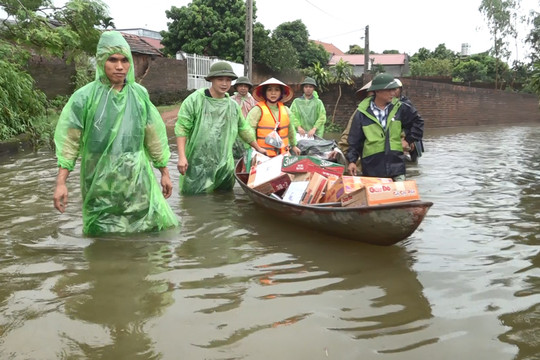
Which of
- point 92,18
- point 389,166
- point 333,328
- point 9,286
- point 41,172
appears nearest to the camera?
point 333,328

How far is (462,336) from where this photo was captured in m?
2.75

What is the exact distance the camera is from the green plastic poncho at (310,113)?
973cm

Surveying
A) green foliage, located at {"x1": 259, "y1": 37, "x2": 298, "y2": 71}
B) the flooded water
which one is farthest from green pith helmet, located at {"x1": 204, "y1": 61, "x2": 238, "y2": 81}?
green foliage, located at {"x1": 259, "y1": 37, "x2": 298, "y2": 71}

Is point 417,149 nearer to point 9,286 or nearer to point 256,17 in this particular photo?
point 9,286

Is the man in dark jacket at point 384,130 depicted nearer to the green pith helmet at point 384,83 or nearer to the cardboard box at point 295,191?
the green pith helmet at point 384,83

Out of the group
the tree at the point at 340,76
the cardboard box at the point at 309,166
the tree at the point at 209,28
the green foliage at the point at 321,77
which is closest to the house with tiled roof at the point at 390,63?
the tree at the point at 209,28

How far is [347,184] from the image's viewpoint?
13.9 feet

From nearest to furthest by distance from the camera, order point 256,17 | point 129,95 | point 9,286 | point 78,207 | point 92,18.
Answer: point 9,286, point 129,95, point 78,207, point 92,18, point 256,17

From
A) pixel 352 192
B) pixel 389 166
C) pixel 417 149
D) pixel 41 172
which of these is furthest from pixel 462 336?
pixel 41 172

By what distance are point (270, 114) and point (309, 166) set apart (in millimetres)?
1812

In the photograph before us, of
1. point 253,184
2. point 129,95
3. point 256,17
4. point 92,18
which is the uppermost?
point 256,17

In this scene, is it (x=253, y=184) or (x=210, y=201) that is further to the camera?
(x=210, y=201)

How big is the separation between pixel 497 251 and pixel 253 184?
2545 millimetres

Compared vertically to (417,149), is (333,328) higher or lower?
lower
